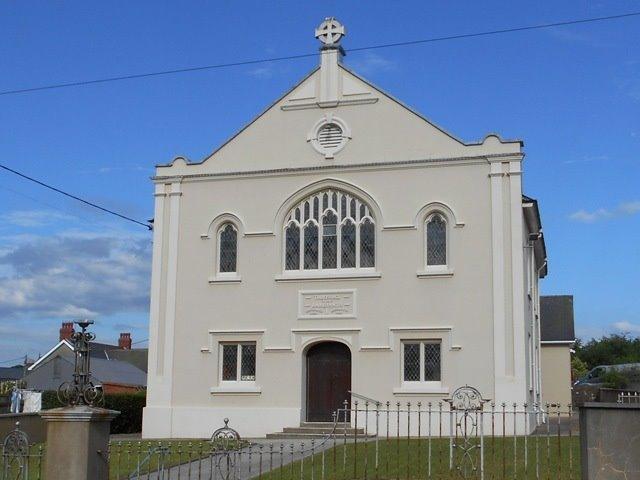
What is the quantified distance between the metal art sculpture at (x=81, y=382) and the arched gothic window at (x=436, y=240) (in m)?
13.2

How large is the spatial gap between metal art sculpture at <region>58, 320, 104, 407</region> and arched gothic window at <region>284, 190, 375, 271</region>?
1260cm

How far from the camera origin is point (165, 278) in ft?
89.7

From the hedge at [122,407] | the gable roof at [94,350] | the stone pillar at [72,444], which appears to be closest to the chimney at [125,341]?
the gable roof at [94,350]

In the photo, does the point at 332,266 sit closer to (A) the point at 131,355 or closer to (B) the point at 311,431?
(B) the point at 311,431

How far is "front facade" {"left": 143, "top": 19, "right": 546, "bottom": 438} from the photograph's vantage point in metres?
24.6

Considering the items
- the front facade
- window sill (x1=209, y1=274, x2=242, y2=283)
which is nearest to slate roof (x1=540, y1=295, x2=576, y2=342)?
the front facade

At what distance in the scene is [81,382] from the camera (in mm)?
13656

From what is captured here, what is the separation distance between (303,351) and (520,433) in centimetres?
642

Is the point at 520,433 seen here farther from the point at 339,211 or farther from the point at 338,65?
the point at 338,65

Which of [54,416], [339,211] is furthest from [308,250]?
[54,416]

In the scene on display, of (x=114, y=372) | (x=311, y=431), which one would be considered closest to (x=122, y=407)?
(x=311, y=431)

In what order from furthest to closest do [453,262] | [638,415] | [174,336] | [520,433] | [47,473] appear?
1. [174,336]
2. [453,262]
3. [520,433]
4. [47,473]
5. [638,415]

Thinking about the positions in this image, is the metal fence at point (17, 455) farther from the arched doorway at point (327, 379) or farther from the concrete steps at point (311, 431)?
the arched doorway at point (327, 379)

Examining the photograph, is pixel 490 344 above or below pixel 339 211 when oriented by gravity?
below
